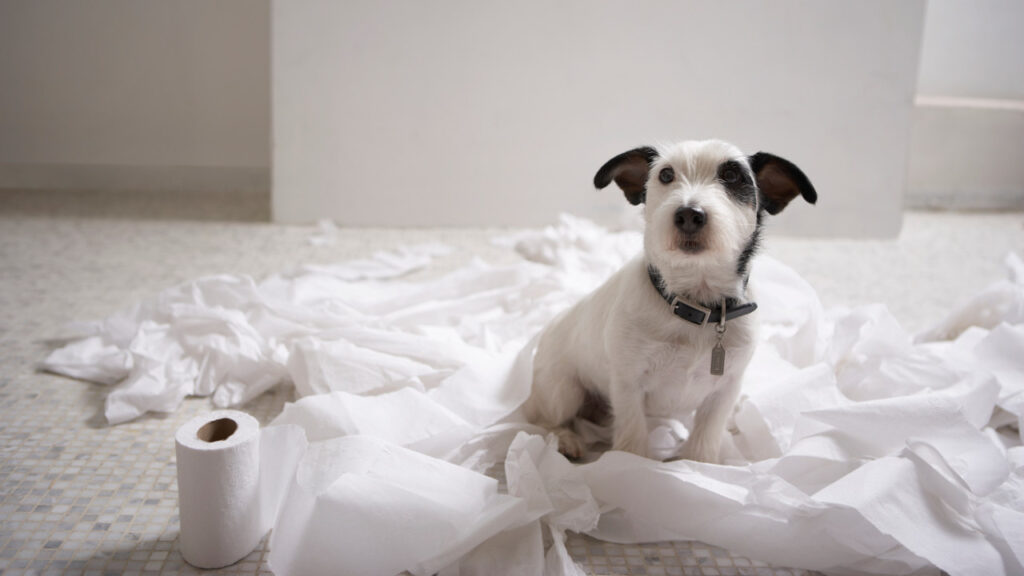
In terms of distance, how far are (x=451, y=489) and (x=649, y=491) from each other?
33cm

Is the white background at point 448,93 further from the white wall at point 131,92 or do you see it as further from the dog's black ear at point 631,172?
the dog's black ear at point 631,172

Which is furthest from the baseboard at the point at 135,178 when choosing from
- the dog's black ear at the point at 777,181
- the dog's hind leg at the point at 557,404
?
the dog's black ear at the point at 777,181

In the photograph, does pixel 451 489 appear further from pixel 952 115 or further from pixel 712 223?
pixel 952 115

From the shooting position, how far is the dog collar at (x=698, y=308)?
1.32 m

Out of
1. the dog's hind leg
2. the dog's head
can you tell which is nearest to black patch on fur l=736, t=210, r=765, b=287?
the dog's head

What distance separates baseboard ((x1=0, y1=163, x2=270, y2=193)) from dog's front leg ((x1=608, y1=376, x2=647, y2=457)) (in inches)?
116

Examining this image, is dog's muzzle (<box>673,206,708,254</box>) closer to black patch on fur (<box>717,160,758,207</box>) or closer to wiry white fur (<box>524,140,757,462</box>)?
wiry white fur (<box>524,140,757,462</box>)

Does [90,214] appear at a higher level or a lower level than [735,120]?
lower

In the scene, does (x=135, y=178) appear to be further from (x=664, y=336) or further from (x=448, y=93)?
(x=664, y=336)

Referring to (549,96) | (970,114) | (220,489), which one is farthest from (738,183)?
(970,114)

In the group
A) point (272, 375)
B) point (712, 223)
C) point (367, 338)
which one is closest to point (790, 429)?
point (712, 223)

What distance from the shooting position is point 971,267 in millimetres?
3121

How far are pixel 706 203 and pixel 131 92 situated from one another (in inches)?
132

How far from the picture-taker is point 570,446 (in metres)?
1.52
